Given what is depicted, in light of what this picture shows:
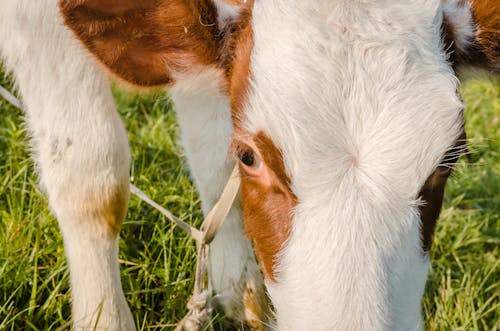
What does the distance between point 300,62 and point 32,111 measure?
153cm

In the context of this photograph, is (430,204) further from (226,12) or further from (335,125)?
(226,12)

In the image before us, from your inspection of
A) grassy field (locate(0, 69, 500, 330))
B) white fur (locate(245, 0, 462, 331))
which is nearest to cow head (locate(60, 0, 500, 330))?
white fur (locate(245, 0, 462, 331))

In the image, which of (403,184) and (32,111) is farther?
(32,111)

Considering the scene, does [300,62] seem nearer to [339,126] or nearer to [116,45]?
[339,126]

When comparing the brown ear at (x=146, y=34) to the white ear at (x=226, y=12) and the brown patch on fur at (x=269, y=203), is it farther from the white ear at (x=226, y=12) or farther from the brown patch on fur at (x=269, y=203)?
the brown patch on fur at (x=269, y=203)

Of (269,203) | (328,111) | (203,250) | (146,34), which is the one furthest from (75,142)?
(328,111)

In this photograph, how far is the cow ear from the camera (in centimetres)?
290

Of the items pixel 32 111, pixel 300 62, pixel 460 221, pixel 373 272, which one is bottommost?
pixel 460 221

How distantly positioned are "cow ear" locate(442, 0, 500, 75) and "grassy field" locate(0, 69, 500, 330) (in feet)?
0.82

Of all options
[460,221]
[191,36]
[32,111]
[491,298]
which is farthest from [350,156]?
[460,221]

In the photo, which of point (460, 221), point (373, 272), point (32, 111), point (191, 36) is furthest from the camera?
point (460, 221)

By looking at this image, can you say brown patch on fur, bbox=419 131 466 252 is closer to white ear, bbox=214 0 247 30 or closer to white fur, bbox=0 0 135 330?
white ear, bbox=214 0 247 30

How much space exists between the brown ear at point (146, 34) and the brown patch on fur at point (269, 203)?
45cm

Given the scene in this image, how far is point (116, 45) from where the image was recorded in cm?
293
